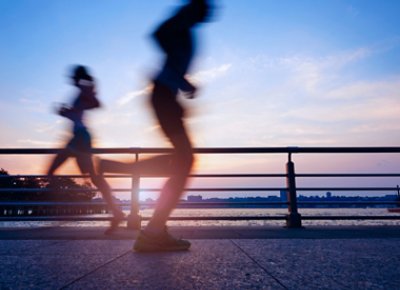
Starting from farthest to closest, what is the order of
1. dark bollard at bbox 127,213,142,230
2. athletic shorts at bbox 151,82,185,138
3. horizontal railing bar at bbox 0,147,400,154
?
horizontal railing bar at bbox 0,147,400,154
dark bollard at bbox 127,213,142,230
athletic shorts at bbox 151,82,185,138

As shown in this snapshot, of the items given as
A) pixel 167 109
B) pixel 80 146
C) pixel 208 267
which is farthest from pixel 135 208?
pixel 208 267

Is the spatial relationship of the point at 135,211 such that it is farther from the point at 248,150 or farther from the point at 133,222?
the point at 248,150

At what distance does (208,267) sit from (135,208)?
2.82 m

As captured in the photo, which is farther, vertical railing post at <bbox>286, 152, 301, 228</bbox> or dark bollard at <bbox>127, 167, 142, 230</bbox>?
vertical railing post at <bbox>286, 152, 301, 228</bbox>

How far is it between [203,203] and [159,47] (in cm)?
263

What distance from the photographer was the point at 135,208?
4277 millimetres

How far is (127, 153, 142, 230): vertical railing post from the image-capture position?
414 cm

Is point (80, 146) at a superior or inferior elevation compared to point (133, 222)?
superior

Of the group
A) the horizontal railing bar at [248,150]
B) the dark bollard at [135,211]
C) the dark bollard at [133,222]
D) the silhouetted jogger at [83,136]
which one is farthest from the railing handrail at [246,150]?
the dark bollard at [133,222]

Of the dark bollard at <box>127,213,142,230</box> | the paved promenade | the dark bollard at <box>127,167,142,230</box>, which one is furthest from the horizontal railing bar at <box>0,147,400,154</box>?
the paved promenade

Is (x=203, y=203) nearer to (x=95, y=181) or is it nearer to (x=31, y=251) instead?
(x=95, y=181)

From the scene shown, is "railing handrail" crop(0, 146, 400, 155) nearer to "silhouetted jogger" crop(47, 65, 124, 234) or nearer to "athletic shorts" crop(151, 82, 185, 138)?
"silhouetted jogger" crop(47, 65, 124, 234)

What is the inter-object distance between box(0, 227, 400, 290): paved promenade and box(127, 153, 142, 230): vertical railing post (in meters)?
1.66

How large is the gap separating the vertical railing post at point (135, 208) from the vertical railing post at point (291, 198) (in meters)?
2.13
